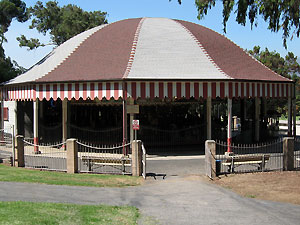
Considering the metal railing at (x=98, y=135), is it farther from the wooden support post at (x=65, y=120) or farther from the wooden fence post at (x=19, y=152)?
the wooden fence post at (x=19, y=152)

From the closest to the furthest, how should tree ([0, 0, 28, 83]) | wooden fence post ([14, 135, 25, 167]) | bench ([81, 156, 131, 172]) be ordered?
bench ([81, 156, 131, 172])
wooden fence post ([14, 135, 25, 167])
tree ([0, 0, 28, 83])

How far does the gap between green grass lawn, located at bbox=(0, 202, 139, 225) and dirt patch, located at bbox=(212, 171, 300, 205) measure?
397 centimetres

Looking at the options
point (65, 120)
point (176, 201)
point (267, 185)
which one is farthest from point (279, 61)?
point (176, 201)

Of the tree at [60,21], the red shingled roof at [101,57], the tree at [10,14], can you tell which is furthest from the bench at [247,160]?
the tree at [60,21]

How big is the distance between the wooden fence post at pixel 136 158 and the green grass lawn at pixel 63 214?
4187mm

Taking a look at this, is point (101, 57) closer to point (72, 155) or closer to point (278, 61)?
point (72, 155)

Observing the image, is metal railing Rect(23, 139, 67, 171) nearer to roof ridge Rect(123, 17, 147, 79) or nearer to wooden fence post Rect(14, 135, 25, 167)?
wooden fence post Rect(14, 135, 25, 167)

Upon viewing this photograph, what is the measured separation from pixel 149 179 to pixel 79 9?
35.0 meters

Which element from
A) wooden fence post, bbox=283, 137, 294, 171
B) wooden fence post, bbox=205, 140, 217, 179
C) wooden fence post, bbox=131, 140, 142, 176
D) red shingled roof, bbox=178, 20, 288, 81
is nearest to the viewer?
wooden fence post, bbox=205, 140, 217, 179

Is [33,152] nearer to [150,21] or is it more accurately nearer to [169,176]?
[169,176]

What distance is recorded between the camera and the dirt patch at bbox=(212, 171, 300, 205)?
9.96 metres

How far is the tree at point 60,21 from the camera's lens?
41344mm

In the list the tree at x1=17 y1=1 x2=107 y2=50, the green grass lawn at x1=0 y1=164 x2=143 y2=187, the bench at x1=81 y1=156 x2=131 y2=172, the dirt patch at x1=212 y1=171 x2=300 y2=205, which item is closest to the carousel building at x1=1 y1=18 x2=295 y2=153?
the bench at x1=81 y1=156 x2=131 y2=172

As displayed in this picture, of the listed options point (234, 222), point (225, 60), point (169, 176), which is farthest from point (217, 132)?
point (234, 222)
